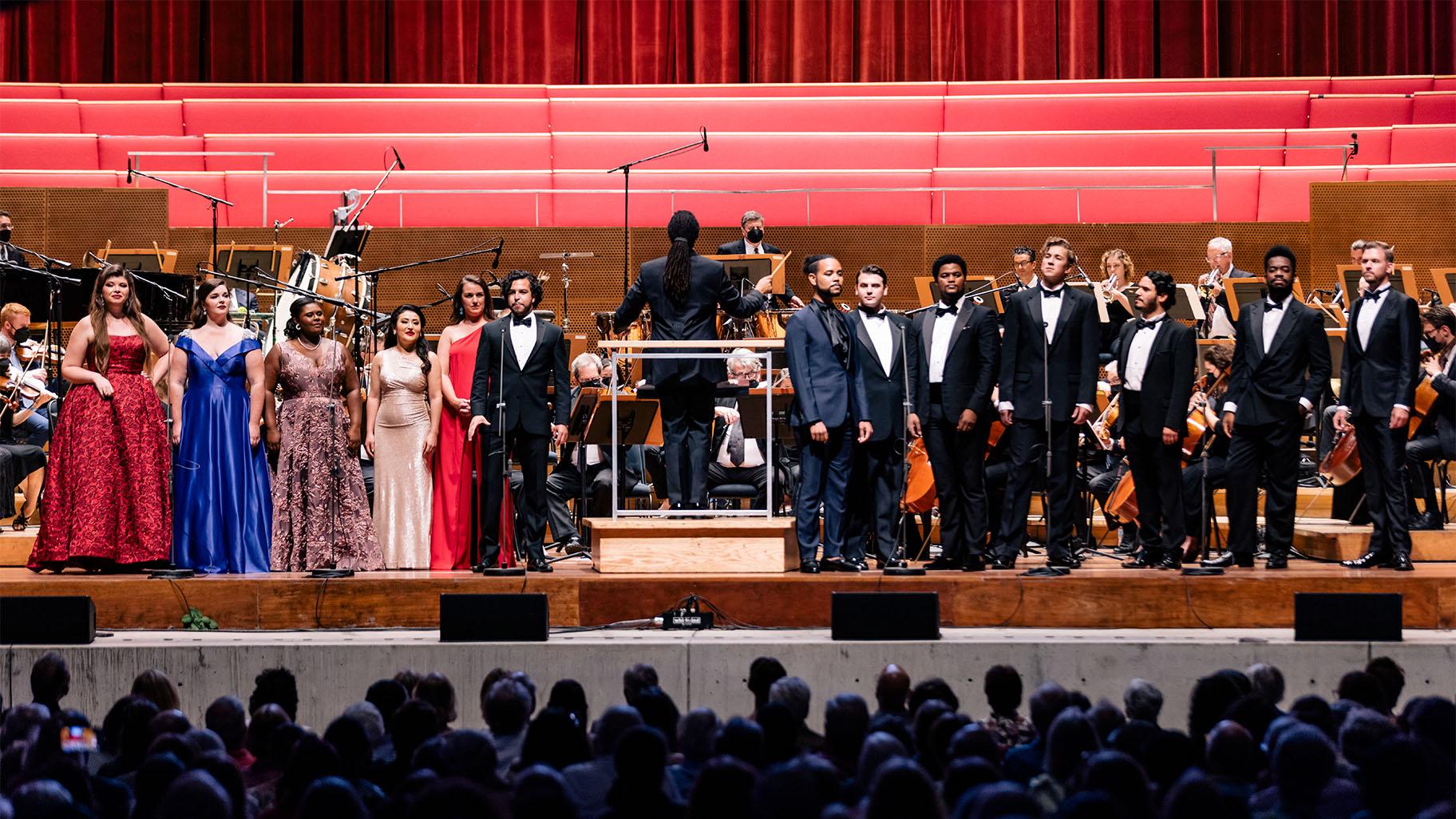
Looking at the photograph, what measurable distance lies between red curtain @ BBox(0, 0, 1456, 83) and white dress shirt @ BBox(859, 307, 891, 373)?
9729 millimetres

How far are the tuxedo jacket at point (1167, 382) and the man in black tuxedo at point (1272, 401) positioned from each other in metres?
0.22

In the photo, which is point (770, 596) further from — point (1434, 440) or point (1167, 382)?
point (1434, 440)

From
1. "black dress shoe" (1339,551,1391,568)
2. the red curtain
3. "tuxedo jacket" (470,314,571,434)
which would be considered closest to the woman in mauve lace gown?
"tuxedo jacket" (470,314,571,434)

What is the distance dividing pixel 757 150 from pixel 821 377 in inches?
293

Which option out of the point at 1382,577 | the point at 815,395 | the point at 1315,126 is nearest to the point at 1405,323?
the point at 1382,577

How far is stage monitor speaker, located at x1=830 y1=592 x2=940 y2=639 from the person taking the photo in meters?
5.54

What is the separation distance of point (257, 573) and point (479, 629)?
127cm

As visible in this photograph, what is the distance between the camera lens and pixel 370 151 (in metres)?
13.5

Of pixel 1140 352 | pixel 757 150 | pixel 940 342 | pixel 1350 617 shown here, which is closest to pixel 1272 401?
pixel 1140 352

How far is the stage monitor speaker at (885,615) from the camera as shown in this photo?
5543 mm

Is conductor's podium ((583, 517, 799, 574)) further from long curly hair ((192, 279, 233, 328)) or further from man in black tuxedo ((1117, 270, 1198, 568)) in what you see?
long curly hair ((192, 279, 233, 328))

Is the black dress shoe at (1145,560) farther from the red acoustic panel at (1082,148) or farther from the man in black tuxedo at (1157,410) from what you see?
the red acoustic panel at (1082,148)

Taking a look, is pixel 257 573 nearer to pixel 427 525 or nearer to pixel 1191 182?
pixel 427 525

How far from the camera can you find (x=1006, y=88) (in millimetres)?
14727
